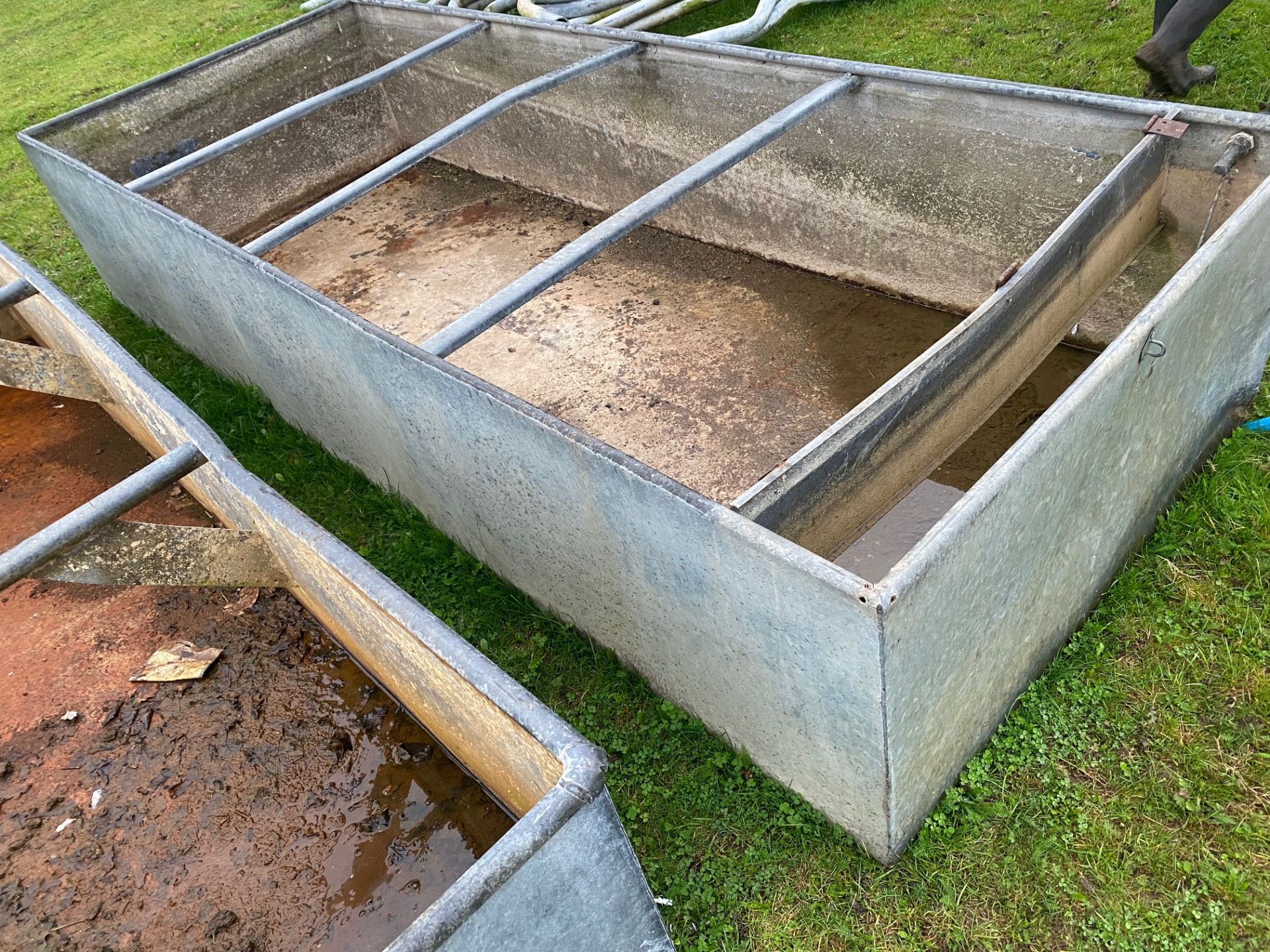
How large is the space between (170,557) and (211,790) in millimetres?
713

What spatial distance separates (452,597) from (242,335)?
1546 mm

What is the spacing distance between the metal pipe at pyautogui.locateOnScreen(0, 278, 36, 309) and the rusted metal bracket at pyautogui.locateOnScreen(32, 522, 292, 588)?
174 cm

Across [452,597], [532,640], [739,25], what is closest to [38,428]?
[452,597]

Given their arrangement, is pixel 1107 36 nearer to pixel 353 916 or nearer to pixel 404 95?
pixel 404 95

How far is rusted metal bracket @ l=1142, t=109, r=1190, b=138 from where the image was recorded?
314cm

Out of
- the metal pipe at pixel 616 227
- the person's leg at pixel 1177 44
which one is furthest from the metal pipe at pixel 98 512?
the person's leg at pixel 1177 44

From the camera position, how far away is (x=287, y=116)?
15.6 feet

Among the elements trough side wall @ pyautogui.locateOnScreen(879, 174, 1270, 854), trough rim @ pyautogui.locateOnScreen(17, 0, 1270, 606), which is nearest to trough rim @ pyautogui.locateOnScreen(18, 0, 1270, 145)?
trough rim @ pyautogui.locateOnScreen(17, 0, 1270, 606)

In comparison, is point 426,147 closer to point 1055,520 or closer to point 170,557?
point 170,557

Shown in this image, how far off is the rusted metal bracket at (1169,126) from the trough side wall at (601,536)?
2.16 metres

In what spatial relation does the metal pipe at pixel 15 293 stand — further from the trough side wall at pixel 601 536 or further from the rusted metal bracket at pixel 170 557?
the rusted metal bracket at pixel 170 557

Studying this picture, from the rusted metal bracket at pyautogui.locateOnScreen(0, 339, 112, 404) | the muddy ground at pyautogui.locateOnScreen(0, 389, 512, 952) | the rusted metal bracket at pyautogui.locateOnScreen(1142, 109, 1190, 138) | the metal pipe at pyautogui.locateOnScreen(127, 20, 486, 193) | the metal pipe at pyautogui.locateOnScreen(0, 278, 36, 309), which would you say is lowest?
the muddy ground at pyautogui.locateOnScreen(0, 389, 512, 952)

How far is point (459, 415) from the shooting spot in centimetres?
286

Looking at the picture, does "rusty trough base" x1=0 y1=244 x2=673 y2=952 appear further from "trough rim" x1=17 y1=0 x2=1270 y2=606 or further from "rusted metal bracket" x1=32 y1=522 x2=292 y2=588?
"trough rim" x1=17 y1=0 x2=1270 y2=606
